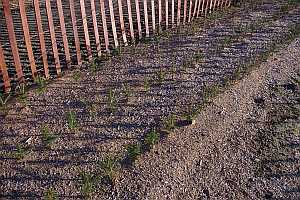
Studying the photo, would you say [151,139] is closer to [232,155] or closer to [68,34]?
[232,155]

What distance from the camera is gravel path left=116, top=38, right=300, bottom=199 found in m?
3.74

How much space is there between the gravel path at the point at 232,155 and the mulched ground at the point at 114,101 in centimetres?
31

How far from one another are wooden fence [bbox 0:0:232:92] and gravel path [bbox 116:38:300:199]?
214 cm

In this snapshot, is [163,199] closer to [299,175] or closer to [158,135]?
[158,135]

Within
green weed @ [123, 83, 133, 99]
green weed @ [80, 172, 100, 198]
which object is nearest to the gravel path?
green weed @ [80, 172, 100, 198]

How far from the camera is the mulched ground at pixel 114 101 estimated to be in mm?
3945

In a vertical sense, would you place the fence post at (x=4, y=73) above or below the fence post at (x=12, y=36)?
below

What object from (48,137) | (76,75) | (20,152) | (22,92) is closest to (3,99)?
(22,92)

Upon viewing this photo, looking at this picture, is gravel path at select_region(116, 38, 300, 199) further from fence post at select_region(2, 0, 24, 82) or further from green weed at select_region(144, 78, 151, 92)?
fence post at select_region(2, 0, 24, 82)

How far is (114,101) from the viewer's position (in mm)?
5074

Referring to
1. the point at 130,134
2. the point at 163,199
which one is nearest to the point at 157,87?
the point at 130,134

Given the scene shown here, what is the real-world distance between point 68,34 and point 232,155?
14.4ft


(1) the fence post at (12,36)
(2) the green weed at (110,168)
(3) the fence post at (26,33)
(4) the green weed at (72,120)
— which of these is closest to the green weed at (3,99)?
(1) the fence post at (12,36)

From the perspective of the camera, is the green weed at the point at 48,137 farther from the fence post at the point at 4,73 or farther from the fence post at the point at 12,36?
the fence post at the point at 12,36
